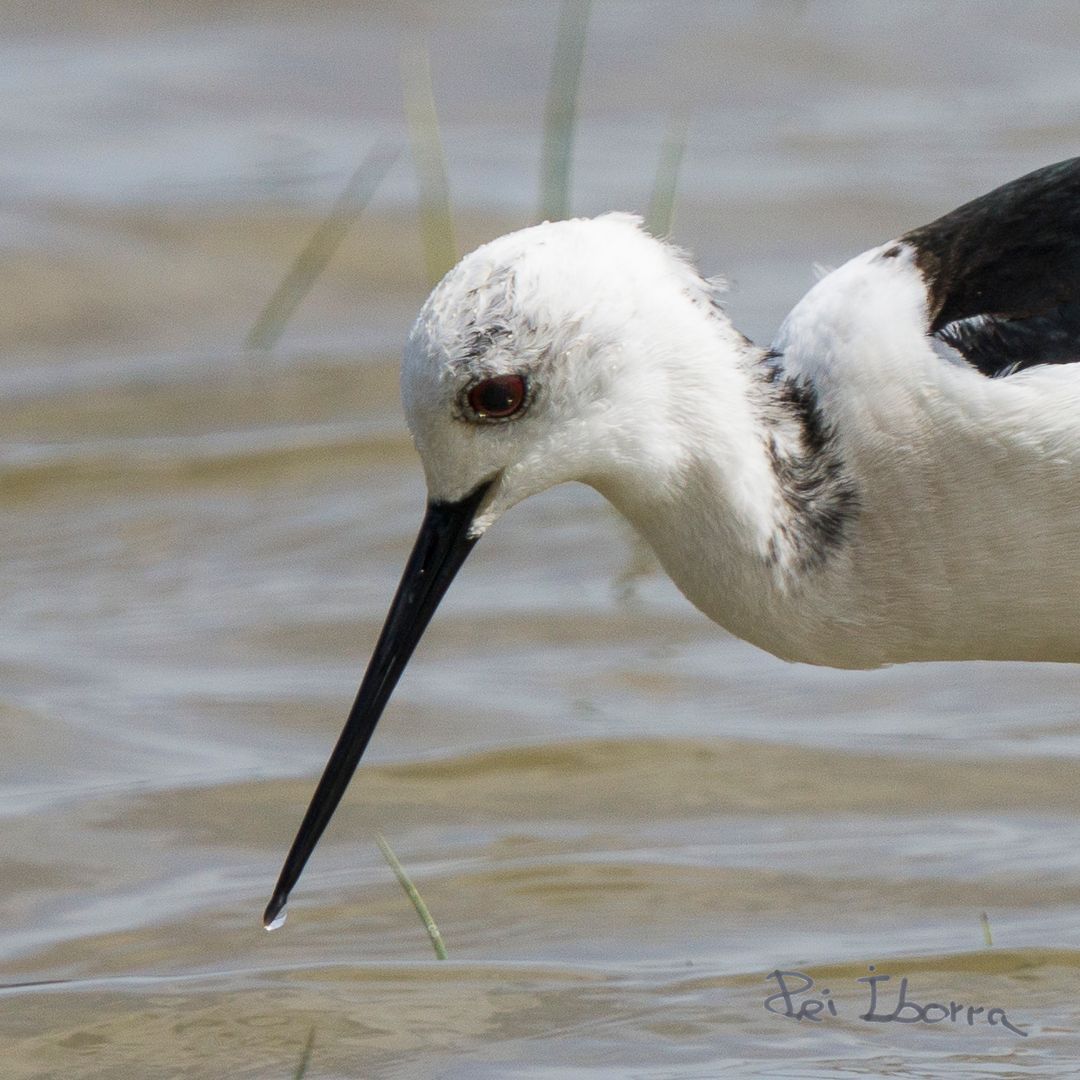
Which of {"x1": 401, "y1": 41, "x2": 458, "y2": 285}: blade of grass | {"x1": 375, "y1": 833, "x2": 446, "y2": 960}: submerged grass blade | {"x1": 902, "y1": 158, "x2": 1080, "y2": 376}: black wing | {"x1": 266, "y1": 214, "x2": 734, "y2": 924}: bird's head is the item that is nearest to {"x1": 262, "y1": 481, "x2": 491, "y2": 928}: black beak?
{"x1": 266, "y1": 214, "x2": 734, "y2": 924}: bird's head

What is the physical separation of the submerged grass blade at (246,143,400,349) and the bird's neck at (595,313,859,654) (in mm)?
3721

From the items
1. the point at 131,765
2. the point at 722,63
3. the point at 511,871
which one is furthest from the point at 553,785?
the point at 722,63

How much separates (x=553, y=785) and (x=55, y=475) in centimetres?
234

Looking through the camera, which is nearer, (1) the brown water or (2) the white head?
(2) the white head

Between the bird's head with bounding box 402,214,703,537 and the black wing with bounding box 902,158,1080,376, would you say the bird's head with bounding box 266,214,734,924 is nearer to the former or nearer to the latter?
the bird's head with bounding box 402,214,703,537

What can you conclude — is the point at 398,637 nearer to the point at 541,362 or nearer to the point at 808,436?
the point at 541,362

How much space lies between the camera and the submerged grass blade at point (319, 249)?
7.65 meters

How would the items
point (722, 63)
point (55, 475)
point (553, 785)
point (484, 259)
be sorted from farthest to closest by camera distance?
point (722, 63)
point (55, 475)
point (553, 785)
point (484, 259)

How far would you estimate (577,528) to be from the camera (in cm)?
637

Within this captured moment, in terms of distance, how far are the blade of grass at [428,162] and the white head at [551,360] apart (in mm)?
2831

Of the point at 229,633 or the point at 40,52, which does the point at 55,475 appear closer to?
the point at 229,633

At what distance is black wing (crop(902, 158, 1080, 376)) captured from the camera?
392cm
